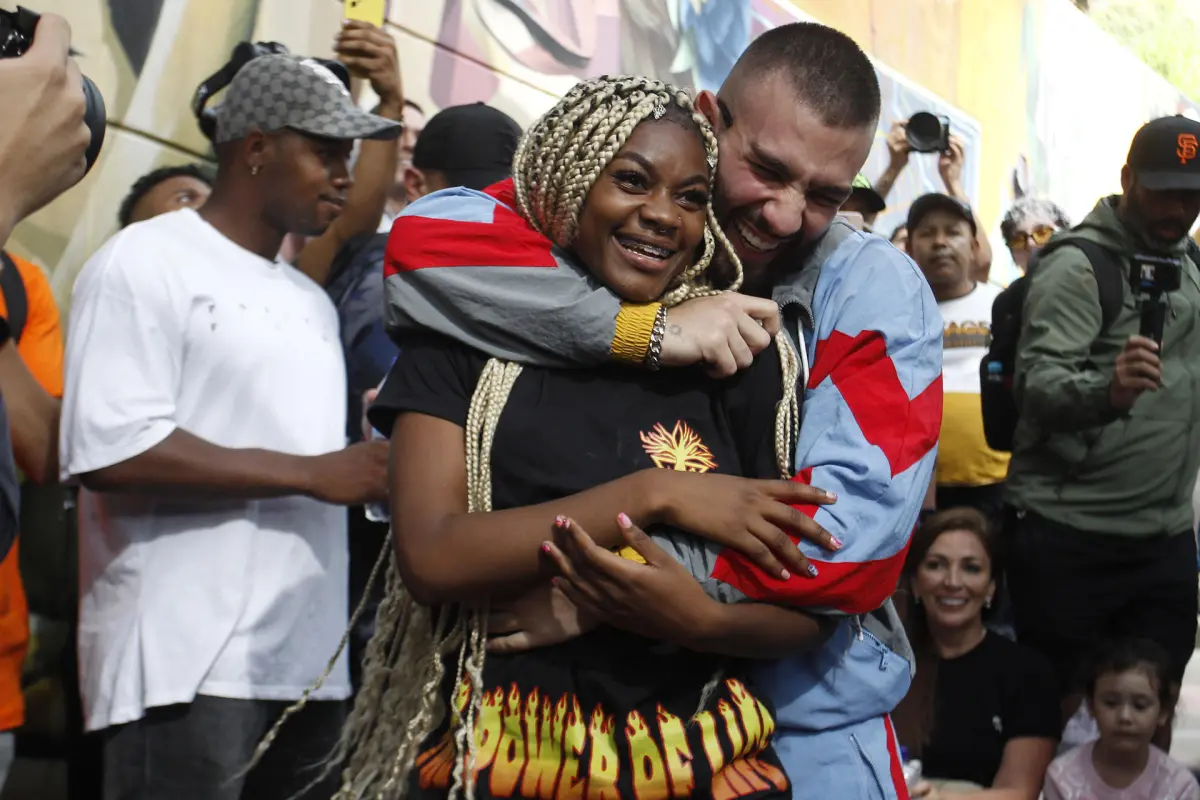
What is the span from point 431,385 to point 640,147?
422mm

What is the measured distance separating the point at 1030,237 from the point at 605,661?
4.84m

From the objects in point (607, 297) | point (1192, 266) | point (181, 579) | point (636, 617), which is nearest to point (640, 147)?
point (607, 297)

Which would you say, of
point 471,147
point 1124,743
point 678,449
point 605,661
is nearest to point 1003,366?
Answer: point 1124,743

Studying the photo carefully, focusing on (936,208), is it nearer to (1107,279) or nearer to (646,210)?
(1107,279)

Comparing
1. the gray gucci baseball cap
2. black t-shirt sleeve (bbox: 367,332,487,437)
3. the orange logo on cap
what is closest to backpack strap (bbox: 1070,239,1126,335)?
the orange logo on cap

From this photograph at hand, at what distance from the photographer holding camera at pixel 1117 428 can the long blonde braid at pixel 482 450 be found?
2125mm

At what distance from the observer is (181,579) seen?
279 cm

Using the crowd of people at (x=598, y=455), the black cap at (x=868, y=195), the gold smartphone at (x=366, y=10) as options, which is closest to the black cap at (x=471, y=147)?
the crowd of people at (x=598, y=455)

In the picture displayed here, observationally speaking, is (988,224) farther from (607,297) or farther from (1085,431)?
(607,297)

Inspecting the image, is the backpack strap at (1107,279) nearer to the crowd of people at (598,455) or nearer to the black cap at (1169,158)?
the crowd of people at (598,455)

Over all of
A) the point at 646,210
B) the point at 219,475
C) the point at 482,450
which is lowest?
the point at 219,475

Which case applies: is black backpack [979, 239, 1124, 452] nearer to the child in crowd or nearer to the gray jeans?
the child in crowd

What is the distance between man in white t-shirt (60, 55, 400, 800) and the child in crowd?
6.65ft

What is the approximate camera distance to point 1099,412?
376 centimetres
